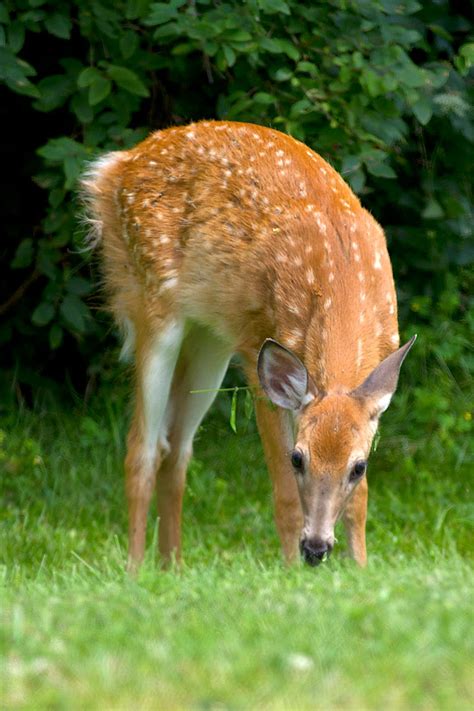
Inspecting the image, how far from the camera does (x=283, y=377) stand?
5629 mm

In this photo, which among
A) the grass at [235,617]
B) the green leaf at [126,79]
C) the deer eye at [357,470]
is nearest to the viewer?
the grass at [235,617]

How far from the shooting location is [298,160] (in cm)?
638

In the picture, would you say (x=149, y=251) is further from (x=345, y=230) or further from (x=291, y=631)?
(x=291, y=631)

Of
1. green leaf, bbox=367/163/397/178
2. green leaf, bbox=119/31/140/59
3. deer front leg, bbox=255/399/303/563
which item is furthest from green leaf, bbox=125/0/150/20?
deer front leg, bbox=255/399/303/563

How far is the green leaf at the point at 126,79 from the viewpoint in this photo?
23.3 ft

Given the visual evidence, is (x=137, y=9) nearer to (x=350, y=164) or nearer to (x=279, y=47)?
(x=279, y=47)

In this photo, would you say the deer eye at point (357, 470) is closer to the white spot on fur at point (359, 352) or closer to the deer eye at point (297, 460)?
the deer eye at point (297, 460)

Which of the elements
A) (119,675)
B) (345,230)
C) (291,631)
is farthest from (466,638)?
(345,230)

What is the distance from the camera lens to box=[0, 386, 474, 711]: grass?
331cm

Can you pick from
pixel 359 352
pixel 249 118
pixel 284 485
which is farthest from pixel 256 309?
pixel 249 118

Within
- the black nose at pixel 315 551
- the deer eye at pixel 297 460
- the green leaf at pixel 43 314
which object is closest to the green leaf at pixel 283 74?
the green leaf at pixel 43 314

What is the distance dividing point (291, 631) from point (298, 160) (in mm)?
3078

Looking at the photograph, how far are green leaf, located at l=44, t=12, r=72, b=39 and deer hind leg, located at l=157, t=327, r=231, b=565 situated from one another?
65.7 inches

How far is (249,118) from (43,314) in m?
1.55
